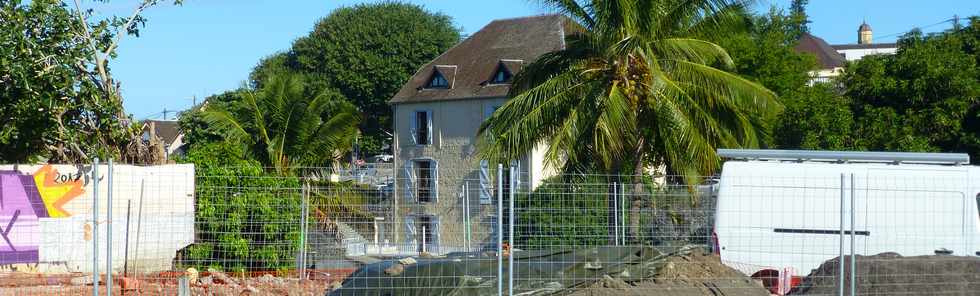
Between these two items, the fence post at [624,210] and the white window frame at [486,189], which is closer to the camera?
the fence post at [624,210]

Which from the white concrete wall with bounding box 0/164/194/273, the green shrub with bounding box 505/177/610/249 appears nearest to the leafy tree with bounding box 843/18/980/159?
the green shrub with bounding box 505/177/610/249

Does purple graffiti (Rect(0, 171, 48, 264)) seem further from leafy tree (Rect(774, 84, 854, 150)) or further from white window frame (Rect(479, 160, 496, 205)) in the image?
leafy tree (Rect(774, 84, 854, 150))

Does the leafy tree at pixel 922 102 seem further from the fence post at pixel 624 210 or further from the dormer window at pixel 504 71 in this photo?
the dormer window at pixel 504 71

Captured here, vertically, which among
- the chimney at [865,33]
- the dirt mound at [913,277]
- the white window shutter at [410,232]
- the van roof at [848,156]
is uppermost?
the chimney at [865,33]

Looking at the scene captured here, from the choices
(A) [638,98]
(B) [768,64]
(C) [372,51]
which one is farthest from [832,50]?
(A) [638,98]

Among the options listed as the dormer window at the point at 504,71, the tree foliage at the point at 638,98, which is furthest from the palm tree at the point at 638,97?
the dormer window at the point at 504,71

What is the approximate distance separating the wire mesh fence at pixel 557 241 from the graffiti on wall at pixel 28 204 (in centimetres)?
2

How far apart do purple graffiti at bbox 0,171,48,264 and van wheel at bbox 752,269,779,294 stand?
851cm

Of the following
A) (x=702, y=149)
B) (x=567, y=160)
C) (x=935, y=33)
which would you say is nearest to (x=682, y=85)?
(x=702, y=149)

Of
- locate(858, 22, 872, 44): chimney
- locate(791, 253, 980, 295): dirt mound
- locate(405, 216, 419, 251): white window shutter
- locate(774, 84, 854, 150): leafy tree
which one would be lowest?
locate(791, 253, 980, 295): dirt mound

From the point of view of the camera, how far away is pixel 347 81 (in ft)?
182

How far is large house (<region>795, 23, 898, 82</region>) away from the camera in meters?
71.6

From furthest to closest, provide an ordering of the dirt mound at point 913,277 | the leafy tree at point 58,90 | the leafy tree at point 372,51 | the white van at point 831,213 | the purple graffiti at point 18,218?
the leafy tree at point 372,51
the leafy tree at point 58,90
the purple graffiti at point 18,218
the white van at point 831,213
the dirt mound at point 913,277

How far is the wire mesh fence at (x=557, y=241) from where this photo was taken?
10508 mm
